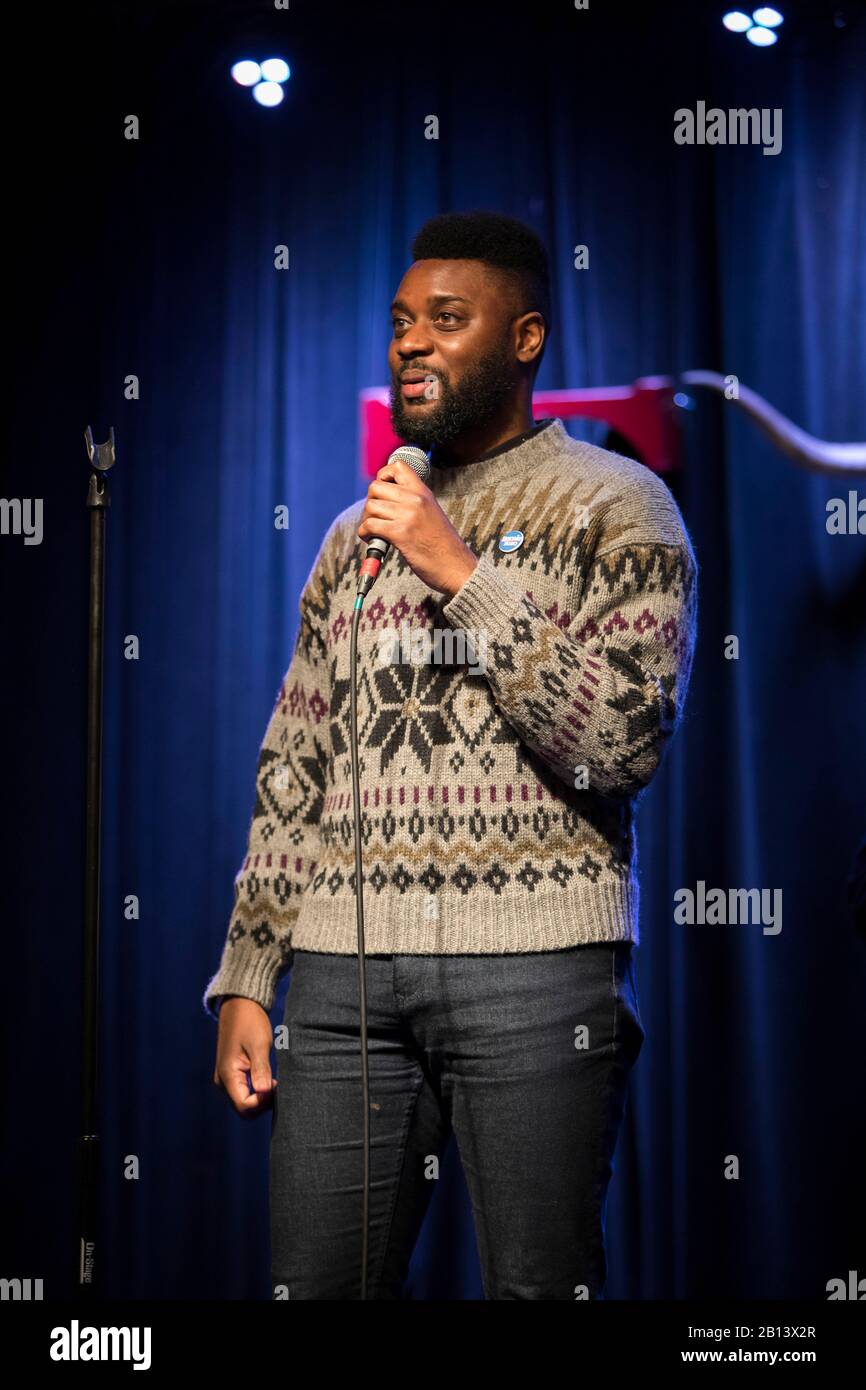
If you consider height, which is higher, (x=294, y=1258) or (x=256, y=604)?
(x=256, y=604)

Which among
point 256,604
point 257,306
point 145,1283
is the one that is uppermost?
point 257,306

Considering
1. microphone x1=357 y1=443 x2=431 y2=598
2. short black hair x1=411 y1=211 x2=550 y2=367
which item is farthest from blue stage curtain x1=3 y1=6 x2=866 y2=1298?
microphone x1=357 y1=443 x2=431 y2=598

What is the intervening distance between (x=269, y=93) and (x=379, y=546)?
5.61 feet

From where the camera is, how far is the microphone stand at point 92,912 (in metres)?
1.62

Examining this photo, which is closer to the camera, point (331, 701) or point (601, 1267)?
point (601, 1267)

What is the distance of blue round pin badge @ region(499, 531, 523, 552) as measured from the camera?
1.66 m

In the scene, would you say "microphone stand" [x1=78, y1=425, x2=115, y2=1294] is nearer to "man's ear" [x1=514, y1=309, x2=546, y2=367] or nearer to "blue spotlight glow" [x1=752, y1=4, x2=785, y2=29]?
"man's ear" [x1=514, y1=309, x2=546, y2=367]

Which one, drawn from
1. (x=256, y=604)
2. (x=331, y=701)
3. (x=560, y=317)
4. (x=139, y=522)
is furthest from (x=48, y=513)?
(x=331, y=701)

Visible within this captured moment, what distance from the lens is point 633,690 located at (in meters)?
1.53

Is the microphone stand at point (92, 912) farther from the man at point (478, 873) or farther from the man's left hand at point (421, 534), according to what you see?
the man's left hand at point (421, 534)

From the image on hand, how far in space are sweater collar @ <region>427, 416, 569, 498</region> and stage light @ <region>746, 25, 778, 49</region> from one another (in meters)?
1.38

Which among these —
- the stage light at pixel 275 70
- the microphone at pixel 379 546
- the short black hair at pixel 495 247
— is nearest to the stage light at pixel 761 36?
the stage light at pixel 275 70
